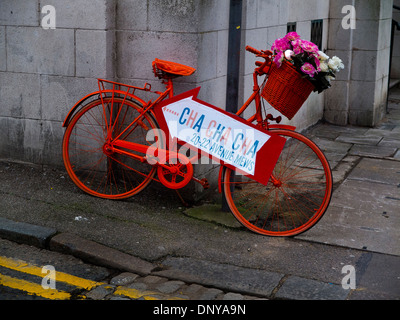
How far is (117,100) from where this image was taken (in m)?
5.94

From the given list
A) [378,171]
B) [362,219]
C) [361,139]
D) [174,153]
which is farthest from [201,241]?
[361,139]

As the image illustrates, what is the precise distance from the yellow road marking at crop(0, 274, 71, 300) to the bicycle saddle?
2.16m

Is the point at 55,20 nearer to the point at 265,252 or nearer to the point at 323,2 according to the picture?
the point at 265,252

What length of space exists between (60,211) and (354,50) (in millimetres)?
5980

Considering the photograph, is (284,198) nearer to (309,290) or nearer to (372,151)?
(309,290)

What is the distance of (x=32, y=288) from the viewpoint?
4418 millimetres

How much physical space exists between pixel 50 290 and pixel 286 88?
2.30 meters

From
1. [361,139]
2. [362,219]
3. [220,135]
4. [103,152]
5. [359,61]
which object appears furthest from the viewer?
[359,61]

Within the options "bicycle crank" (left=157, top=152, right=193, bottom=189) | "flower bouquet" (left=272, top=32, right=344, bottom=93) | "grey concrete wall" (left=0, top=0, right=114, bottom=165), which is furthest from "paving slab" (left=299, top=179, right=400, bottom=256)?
"grey concrete wall" (left=0, top=0, right=114, bottom=165)

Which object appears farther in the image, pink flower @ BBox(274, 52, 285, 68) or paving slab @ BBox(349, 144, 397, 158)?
paving slab @ BBox(349, 144, 397, 158)

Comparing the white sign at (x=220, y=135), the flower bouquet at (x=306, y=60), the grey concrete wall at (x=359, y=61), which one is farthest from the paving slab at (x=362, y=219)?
the grey concrete wall at (x=359, y=61)

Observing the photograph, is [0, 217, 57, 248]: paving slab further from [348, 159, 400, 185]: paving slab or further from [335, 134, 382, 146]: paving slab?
[335, 134, 382, 146]: paving slab

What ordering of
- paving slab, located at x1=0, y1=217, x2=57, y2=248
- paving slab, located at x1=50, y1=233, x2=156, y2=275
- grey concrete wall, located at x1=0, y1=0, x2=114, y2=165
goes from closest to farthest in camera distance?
paving slab, located at x1=50, y1=233, x2=156, y2=275 < paving slab, located at x1=0, y1=217, x2=57, y2=248 < grey concrete wall, located at x1=0, y1=0, x2=114, y2=165

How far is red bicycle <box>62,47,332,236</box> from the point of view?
5379mm
